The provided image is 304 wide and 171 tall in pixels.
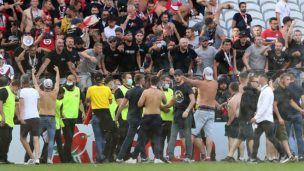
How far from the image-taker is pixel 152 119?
2561 cm

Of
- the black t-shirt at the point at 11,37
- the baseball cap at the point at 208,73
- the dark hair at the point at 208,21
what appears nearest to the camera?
the baseball cap at the point at 208,73

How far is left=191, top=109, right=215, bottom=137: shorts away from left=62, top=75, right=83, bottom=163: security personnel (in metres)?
2.95

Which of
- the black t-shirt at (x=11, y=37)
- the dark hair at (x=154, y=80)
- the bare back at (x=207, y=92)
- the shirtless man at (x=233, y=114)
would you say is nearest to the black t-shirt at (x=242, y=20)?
the shirtless man at (x=233, y=114)

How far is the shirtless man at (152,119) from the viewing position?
83.7ft

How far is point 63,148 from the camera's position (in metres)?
26.5

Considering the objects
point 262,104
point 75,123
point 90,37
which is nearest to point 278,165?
point 262,104

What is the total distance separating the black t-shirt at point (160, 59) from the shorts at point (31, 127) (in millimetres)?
4206

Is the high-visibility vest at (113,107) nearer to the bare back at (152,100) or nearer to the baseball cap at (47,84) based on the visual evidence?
the bare back at (152,100)

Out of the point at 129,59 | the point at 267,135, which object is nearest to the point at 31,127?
the point at 129,59

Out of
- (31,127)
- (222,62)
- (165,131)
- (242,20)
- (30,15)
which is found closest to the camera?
(31,127)

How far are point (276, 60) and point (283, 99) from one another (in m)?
2.59

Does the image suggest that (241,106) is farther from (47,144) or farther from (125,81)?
(47,144)

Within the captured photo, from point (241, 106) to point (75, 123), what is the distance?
161 inches

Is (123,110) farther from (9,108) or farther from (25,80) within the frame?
(9,108)
